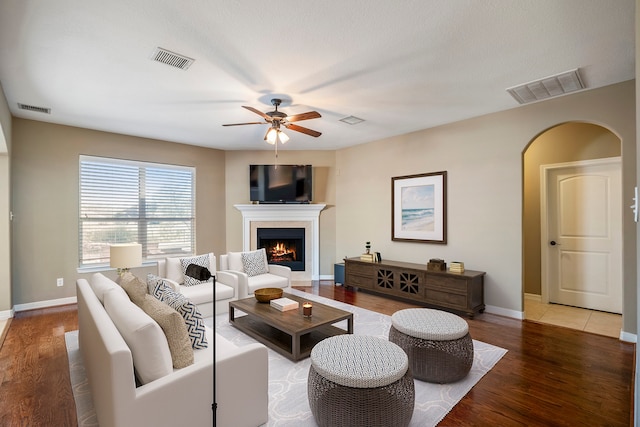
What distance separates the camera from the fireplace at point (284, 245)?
20.6 feet

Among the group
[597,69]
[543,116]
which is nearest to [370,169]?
[543,116]

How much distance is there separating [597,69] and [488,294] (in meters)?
2.80

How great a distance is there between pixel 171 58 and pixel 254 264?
306cm

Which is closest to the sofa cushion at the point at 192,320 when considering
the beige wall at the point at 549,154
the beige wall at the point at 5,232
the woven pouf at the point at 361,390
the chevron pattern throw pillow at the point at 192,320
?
the chevron pattern throw pillow at the point at 192,320

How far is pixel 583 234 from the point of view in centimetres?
441

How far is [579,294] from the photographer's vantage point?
14.6ft

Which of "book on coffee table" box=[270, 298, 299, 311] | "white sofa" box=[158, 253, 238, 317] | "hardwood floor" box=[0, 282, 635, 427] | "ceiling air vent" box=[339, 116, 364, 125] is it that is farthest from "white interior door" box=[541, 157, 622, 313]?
"white sofa" box=[158, 253, 238, 317]

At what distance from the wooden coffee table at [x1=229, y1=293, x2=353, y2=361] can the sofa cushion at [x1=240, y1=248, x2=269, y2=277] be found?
115 centimetres

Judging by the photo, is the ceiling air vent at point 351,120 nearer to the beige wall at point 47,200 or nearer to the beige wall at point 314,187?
the beige wall at point 314,187

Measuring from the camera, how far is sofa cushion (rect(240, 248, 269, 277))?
482 centimetres

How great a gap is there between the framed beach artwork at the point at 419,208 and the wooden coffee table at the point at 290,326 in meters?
2.31

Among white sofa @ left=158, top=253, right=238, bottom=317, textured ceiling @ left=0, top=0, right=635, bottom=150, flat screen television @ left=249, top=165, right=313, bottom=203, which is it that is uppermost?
textured ceiling @ left=0, top=0, right=635, bottom=150

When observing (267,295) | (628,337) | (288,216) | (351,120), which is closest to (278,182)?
(288,216)

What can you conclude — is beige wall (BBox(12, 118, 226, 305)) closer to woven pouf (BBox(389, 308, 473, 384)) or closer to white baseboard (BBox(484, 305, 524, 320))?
woven pouf (BBox(389, 308, 473, 384))
